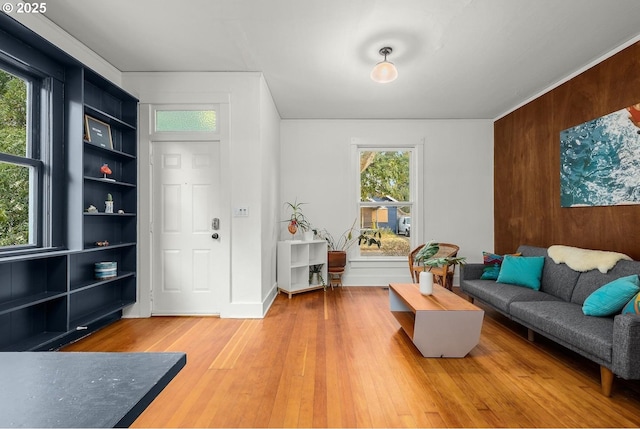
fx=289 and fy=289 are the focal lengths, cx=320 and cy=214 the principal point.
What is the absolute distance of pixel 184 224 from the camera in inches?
136

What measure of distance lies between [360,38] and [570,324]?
9.67ft

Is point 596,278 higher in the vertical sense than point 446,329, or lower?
higher

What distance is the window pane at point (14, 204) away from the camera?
2219mm

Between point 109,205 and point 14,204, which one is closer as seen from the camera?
point 14,204

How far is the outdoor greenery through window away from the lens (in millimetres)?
5031

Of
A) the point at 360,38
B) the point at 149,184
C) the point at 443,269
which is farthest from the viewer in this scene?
the point at 443,269

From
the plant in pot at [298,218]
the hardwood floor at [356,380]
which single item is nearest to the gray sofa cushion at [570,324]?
the hardwood floor at [356,380]

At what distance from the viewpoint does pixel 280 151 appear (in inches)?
195

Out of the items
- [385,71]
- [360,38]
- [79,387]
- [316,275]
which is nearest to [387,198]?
[316,275]

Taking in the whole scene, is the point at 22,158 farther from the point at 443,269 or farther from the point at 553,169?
the point at 553,169

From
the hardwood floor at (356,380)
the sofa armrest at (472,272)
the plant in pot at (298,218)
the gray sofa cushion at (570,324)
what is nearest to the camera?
the hardwood floor at (356,380)

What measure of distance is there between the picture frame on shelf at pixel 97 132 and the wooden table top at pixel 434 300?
336 centimetres

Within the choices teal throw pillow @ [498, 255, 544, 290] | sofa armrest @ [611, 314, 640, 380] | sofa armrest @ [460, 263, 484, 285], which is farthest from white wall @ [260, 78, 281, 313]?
sofa armrest @ [611, 314, 640, 380]

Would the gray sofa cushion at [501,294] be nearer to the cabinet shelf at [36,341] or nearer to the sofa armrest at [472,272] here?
the sofa armrest at [472,272]
